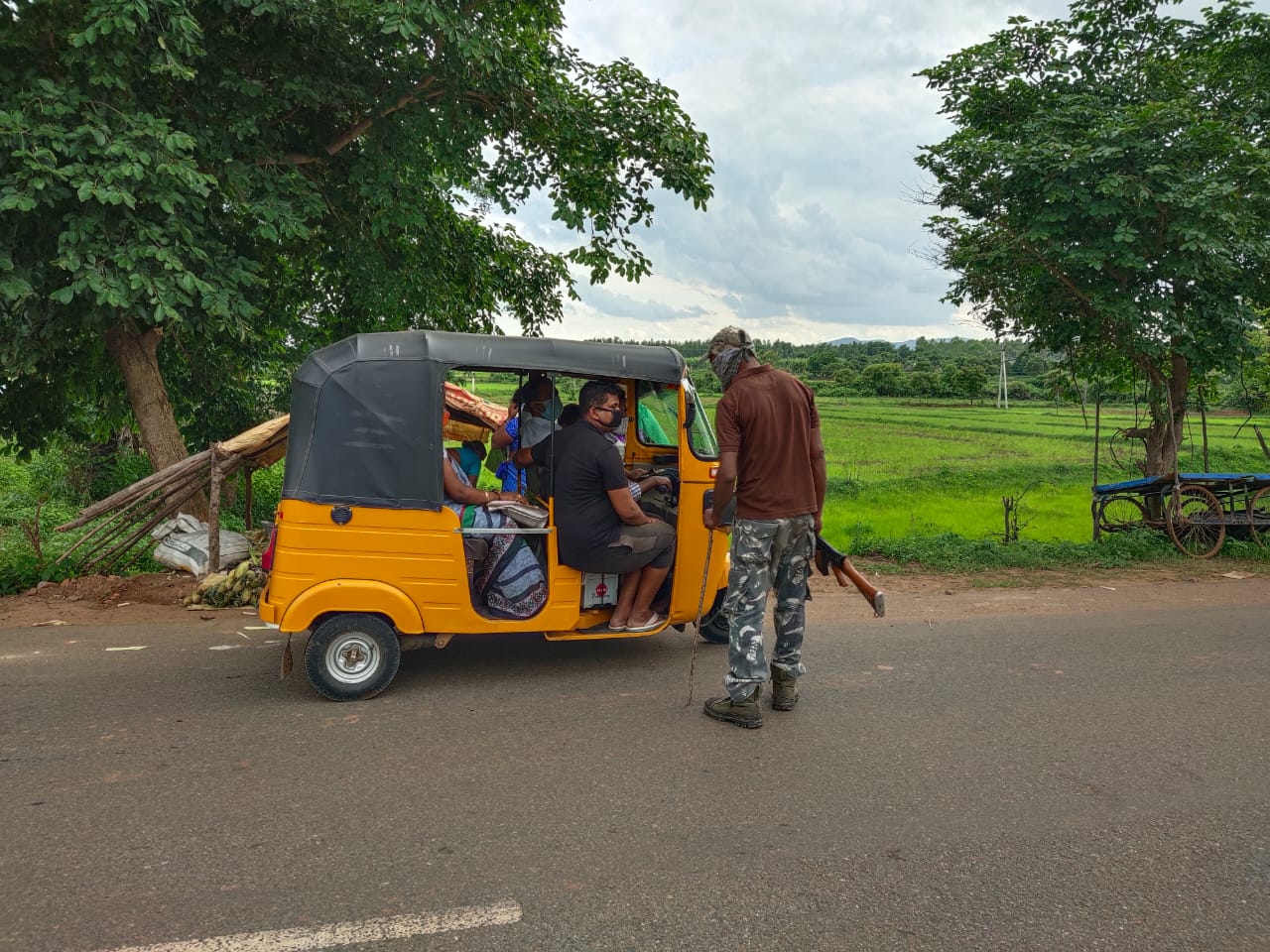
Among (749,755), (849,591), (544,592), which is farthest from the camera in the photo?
(849,591)

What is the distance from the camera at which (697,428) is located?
5504mm

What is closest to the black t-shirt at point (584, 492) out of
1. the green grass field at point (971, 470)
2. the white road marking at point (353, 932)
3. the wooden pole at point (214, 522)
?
the white road marking at point (353, 932)

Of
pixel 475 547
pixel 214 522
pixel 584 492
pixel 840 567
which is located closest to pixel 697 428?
pixel 584 492

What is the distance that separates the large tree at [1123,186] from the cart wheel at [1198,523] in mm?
1150

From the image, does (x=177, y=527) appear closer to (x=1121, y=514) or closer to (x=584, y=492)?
(x=584, y=492)

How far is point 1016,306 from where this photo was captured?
11469mm

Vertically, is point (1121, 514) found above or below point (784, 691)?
above

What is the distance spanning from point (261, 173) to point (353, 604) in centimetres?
499

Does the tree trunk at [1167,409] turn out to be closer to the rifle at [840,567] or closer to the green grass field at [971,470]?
the green grass field at [971,470]

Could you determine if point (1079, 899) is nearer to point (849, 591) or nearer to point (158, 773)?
point (158, 773)

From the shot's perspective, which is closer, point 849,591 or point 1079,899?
point 1079,899

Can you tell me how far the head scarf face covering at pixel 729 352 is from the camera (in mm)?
4723

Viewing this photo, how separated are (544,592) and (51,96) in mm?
5361

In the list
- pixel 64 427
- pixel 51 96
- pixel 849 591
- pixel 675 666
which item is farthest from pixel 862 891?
pixel 64 427
